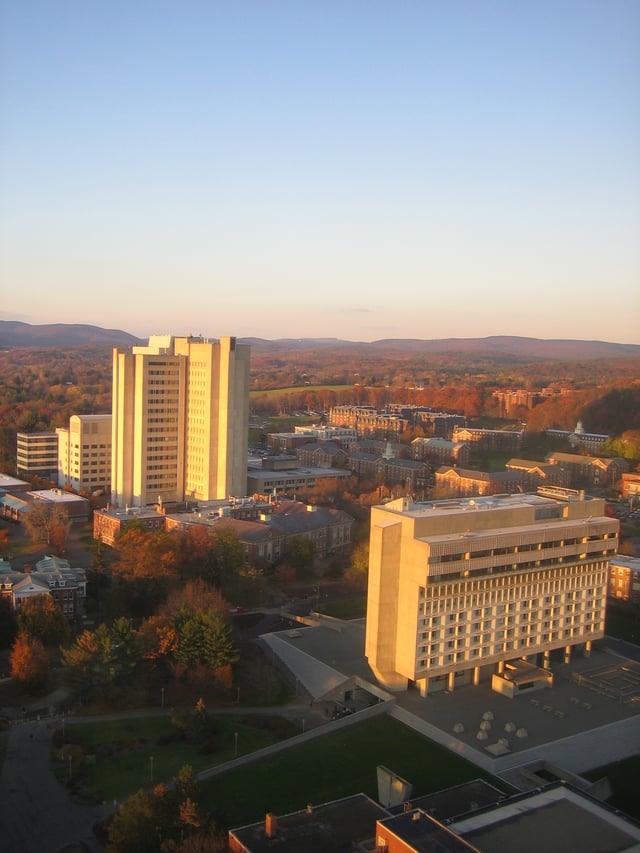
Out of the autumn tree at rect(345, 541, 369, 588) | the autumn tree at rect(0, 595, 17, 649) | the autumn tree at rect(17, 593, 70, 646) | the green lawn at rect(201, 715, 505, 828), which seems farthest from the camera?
the autumn tree at rect(345, 541, 369, 588)

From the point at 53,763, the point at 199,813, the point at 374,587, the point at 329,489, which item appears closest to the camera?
the point at 199,813

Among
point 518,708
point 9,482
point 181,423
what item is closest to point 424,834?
point 518,708

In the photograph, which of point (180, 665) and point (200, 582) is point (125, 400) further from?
point (180, 665)

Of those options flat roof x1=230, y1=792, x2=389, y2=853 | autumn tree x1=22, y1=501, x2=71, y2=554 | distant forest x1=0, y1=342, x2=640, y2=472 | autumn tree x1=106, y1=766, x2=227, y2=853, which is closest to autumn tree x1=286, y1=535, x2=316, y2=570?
autumn tree x1=22, y1=501, x2=71, y2=554

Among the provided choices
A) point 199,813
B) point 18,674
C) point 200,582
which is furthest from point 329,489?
point 199,813

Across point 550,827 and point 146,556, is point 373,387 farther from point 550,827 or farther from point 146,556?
point 550,827

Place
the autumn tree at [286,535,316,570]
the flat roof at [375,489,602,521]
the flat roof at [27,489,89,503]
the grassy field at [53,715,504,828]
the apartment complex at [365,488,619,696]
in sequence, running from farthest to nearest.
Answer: the flat roof at [27,489,89,503], the autumn tree at [286,535,316,570], the flat roof at [375,489,602,521], the apartment complex at [365,488,619,696], the grassy field at [53,715,504,828]

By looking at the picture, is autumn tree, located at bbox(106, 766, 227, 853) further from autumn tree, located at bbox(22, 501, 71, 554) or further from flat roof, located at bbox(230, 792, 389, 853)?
autumn tree, located at bbox(22, 501, 71, 554)
